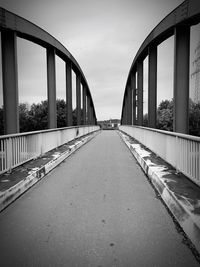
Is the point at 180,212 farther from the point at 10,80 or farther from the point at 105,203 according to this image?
the point at 10,80

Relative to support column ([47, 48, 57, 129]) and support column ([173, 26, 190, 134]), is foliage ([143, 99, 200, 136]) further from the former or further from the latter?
support column ([47, 48, 57, 129])

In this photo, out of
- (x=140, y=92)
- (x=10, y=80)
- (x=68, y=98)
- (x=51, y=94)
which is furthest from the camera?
(x=140, y=92)

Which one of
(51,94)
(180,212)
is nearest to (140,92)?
(51,94)

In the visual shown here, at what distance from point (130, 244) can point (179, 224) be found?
856 millimetres

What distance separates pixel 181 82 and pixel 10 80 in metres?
7.04

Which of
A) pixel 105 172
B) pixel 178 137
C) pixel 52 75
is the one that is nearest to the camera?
pixel 178 137

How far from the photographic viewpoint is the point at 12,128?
770 cm

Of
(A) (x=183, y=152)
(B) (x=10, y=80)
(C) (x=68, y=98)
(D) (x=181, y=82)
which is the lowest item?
(A) (x=183, y=152)

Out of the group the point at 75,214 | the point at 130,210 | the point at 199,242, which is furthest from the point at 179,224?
the point at 75,214

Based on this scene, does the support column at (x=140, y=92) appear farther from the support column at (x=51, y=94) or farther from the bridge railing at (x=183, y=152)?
the bridge railing at (x=183, y=152)

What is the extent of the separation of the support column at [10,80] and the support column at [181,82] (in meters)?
6.64

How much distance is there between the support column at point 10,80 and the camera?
24.7 feet

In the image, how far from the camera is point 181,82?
738 cm

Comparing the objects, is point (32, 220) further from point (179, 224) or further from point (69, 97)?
point (69, 97)
